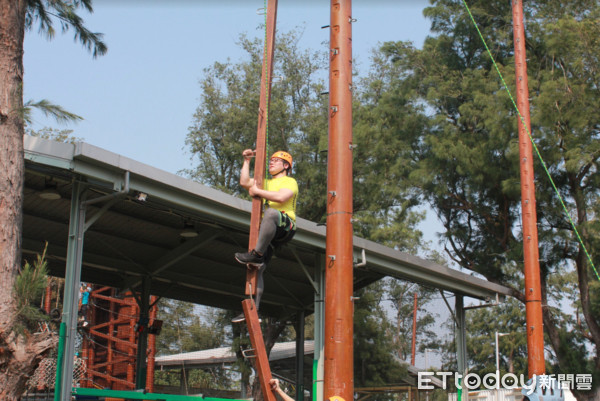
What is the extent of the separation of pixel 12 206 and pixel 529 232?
863 centimetres

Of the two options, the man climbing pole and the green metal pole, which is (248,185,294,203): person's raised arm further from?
the green metal pole

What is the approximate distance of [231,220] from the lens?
11281mm

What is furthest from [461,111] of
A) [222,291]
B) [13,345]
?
[13,345]

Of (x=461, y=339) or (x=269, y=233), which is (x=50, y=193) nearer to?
(x=269, y=233)

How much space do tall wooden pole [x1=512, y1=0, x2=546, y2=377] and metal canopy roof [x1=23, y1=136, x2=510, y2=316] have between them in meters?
3.11

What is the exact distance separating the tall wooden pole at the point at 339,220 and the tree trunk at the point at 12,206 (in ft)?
7.41

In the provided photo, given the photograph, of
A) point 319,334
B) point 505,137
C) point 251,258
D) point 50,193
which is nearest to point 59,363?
point 50,193

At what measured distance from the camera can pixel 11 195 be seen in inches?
244

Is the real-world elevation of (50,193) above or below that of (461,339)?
above

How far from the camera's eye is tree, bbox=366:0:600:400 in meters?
17.9

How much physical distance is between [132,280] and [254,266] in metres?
11.1

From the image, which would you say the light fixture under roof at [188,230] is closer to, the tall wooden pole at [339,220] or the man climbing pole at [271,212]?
the man climbing pole at [271,212]

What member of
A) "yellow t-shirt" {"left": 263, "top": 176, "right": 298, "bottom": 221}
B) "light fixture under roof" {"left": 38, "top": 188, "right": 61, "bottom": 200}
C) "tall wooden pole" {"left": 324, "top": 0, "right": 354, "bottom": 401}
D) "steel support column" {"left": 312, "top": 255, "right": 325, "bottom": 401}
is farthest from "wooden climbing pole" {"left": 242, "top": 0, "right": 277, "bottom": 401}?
"steel support column" {"left": 312, "top": 255, "right": 325, "bottom": 401}

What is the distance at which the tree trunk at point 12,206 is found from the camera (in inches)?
211
